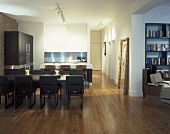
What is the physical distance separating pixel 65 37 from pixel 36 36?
1.53 metres

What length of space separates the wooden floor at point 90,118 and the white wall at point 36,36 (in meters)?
4.90

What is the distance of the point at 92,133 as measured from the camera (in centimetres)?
407

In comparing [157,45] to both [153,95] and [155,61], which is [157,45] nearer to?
[155,61]

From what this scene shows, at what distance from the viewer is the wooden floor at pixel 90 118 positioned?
167 inches

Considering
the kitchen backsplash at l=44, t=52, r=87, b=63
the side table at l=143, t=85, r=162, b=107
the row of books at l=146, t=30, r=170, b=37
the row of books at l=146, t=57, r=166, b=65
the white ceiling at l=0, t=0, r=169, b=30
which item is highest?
the white ceiling at l=0, t=0, r=169, b=30

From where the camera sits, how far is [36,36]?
1137 cm

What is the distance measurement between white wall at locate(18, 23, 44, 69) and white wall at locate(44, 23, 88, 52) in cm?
38

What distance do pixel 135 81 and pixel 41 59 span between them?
18.7ft

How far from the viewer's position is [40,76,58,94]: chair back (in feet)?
18.9

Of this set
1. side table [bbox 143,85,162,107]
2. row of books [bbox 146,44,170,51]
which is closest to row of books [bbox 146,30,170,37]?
row of books [bbox 146,44,170,51]

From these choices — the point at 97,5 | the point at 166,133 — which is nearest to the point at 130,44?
the point at 97,5

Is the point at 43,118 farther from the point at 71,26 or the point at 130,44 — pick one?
the point at 71,26

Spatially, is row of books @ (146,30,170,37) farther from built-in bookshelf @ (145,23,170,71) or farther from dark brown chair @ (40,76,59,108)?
dark brown chair @ (40,76,59,108)

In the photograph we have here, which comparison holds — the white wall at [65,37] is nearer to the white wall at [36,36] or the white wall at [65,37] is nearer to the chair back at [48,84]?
the white wall at [36,36]
